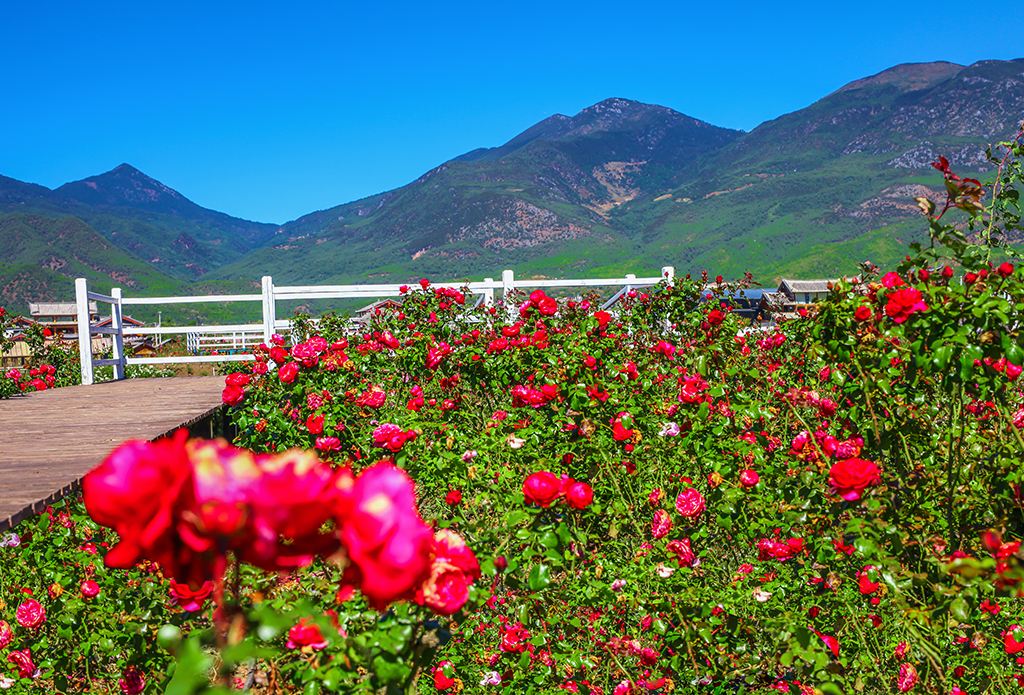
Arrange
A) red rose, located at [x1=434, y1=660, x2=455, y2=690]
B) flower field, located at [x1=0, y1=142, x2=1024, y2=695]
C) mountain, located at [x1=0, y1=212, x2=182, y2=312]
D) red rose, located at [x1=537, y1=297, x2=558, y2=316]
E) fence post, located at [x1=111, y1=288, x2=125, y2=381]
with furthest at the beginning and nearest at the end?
1. mountain, located at [x1=0, y1=212, x2=182, y2=312]
2. fence post, located at [x1=111, y1=288, x2=125, y2=381]
3. red rose, located at [x1=537, y1=297, x2=558, y2=316]
4. red rose, located at [x1=434, y1=660, x2=455, y2=690]
5. flower field, located at [x1=0, y1=142, x2=1024, y2=695]

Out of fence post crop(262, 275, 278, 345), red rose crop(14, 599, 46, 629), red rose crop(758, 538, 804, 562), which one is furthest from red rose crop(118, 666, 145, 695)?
fence post crop(262, 275, 278, 345)

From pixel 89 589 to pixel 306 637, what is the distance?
1.29m

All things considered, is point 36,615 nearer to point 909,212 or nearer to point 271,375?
point 271,375

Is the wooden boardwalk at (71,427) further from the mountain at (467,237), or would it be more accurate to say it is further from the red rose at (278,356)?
the mountain at (467,237)

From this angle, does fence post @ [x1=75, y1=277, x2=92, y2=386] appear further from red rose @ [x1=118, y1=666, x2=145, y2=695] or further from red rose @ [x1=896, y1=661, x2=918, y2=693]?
red rose @ [x1=896, y1=661, x2=918, y2=693]

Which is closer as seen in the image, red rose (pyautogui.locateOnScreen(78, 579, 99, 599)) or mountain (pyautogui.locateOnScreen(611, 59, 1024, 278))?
red rose (pyautogui.locateOnScreen(78, 579, 99, 599))

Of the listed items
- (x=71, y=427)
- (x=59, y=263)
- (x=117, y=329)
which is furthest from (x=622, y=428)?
(x=59, y=263)

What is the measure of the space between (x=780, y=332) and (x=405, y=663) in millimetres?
4419

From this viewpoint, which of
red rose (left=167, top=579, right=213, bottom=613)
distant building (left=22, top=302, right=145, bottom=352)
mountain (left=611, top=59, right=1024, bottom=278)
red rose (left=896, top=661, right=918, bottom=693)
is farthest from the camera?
mountain (left=611, top=59, right=1024, bottom=278)

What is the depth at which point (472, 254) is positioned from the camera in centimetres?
14988

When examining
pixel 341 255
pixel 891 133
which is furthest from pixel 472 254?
pixel 891 133

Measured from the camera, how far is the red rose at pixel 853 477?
1.97m

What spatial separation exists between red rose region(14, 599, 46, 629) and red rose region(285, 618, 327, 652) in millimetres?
1337

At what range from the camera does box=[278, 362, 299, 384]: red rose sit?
3.77 m
